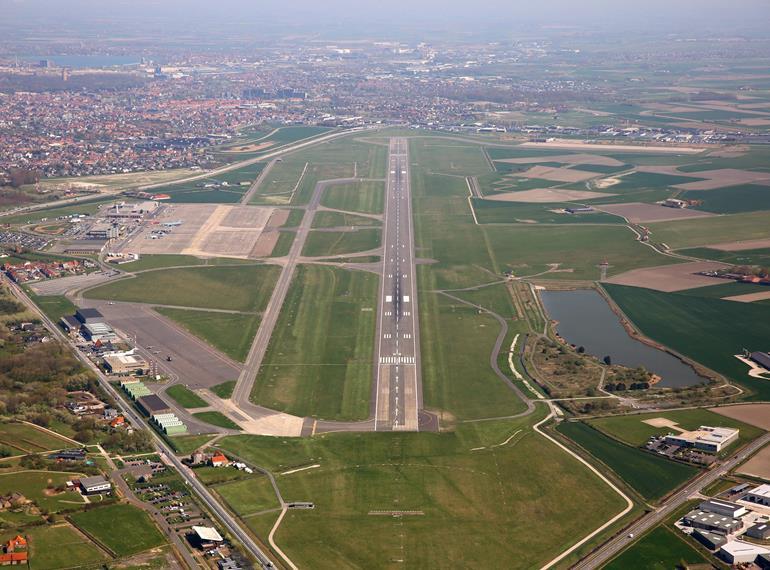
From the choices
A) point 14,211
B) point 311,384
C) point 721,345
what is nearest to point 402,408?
point 311,384

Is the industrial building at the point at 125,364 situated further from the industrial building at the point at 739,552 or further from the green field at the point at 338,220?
the green field at the point at 338,220

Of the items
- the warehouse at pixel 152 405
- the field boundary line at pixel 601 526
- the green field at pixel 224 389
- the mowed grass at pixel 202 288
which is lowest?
the mowed grass at pixel 202 288

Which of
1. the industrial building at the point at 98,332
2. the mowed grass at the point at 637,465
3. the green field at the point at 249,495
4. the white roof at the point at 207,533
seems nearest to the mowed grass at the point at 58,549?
the white roof at the point at 207,533

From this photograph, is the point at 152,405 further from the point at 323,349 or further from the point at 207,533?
the point at 207,533

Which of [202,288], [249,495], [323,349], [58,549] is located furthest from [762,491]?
[202,288]

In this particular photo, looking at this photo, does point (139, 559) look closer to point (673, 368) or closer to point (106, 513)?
point (106, 513)

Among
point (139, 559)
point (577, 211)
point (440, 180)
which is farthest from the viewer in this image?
point (440, 180)
